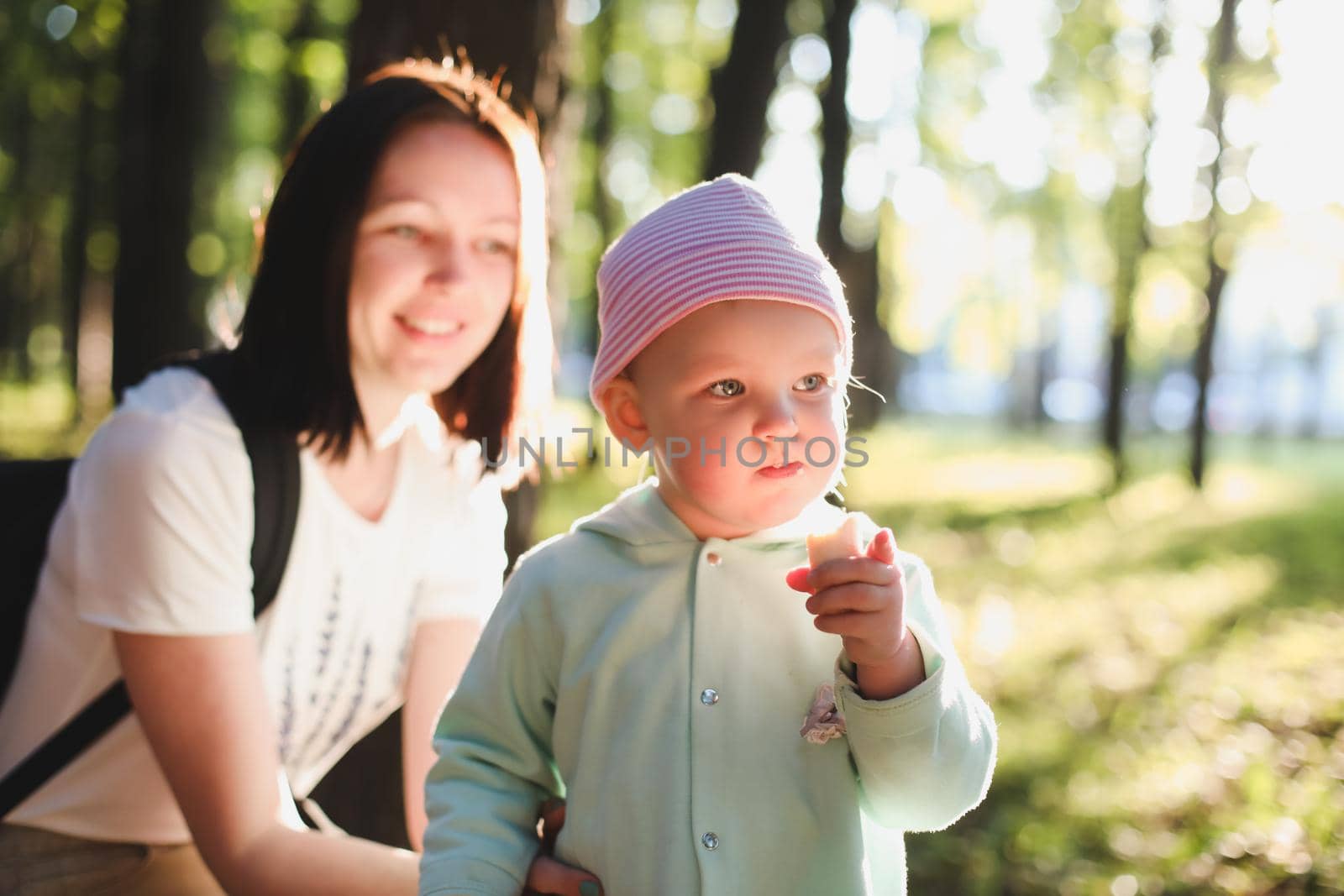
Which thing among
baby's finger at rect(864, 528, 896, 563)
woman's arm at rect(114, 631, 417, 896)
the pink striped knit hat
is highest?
the pink striped knit hat

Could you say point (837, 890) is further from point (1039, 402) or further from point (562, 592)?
point (1039, 402)

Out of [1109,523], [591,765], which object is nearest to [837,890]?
[591,765]

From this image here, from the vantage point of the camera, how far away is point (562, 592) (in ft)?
Result: 6.26

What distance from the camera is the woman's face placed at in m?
2.41

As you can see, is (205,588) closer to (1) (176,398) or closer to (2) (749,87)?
(1) (176,398)

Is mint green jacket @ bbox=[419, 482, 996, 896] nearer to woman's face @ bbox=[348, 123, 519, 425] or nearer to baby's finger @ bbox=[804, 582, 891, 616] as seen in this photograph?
baby's finger @ bbox=[804, 582, 891, 616]

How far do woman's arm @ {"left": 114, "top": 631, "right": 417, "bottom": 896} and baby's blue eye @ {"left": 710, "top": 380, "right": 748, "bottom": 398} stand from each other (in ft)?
3.79

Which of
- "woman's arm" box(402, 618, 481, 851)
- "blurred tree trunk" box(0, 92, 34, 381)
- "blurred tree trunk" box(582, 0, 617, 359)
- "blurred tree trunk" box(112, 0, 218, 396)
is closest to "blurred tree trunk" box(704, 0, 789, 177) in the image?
"blurred tree trunk" box(112, 0, 218, 396)

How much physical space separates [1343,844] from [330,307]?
4.38 meters

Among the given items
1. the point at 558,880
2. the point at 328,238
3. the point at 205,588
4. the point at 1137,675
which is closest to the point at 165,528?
the point at 205,588

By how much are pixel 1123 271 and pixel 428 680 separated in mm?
17064

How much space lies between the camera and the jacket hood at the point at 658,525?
1901 millimetres

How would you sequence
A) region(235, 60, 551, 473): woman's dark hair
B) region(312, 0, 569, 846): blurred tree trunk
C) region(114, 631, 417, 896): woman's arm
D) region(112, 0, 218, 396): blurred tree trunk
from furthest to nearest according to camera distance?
region(112, 0, 218, 396): blurred tree trunk, region(312, 0, 569, 846): blurred tree trunk, region(235, 60, 551, 473): woman's dark hair, region(114, 631, 417, 896): woman's arm

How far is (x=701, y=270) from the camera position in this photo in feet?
5.76
